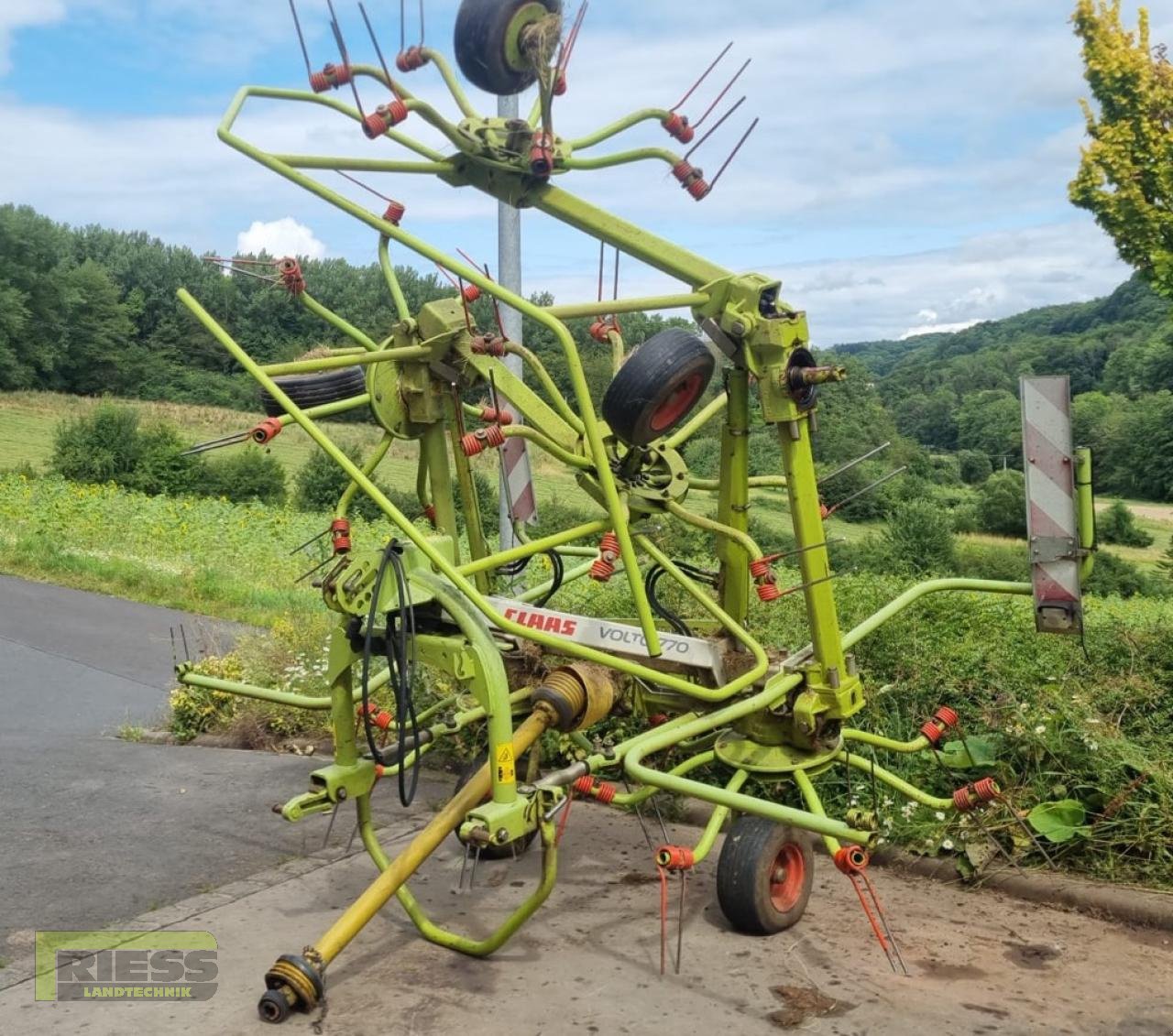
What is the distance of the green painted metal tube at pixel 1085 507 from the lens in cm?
467

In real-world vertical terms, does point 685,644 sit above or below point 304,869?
above

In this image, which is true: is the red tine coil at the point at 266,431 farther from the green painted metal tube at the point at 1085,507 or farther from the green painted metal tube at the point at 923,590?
the green painted metal tube at the point at 1085,507

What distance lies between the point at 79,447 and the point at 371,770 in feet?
92.0

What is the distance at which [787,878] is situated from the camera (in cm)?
482


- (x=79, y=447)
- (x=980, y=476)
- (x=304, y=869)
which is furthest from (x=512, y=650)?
(x=980, y=476)

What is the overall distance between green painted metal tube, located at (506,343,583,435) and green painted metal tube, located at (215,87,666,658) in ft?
0.84

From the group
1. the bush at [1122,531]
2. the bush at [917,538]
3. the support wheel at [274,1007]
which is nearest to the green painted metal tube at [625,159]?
the support wheel at [274,1007]

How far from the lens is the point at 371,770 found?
182 inches

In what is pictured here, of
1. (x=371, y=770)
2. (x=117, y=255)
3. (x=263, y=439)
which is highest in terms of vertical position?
(x=117, y=255)

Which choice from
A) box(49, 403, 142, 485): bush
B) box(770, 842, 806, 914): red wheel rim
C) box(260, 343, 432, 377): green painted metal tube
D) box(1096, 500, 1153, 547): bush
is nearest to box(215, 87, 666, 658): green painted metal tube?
box(260, 343, 432, 377): green painted metal tube

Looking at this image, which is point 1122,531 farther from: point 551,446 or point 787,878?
point 551,446

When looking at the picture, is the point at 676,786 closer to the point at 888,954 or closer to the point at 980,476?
the point at 888,954

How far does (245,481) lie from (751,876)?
27542 millimetres

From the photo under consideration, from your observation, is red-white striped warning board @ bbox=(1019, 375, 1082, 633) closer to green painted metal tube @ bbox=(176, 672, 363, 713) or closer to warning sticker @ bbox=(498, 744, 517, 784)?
warning sticker @ bbox=(498, 744, 517, 784)
